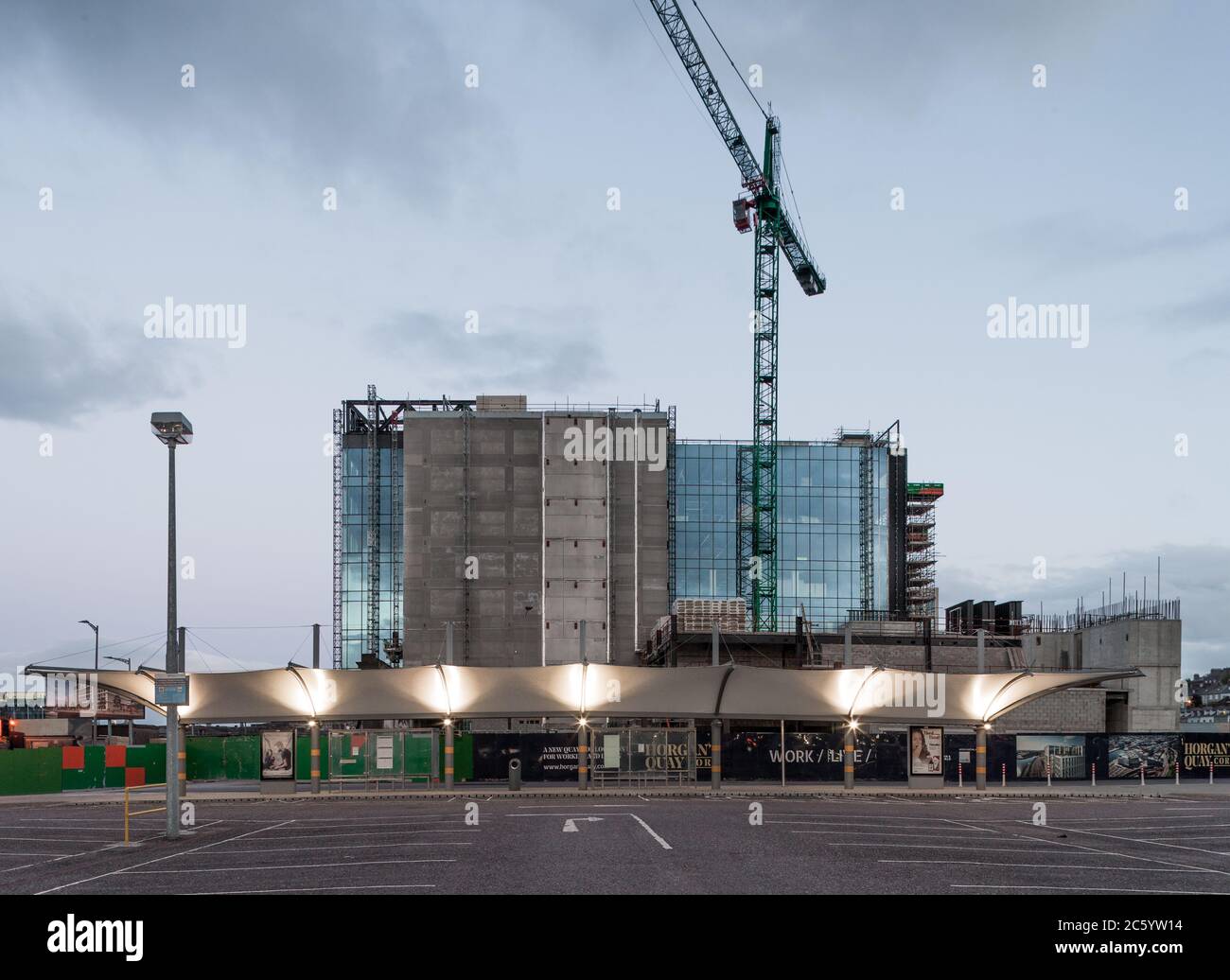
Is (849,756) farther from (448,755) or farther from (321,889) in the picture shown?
(321,889)

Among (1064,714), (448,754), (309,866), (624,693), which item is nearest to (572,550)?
(1064,714)

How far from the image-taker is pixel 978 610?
10869cm

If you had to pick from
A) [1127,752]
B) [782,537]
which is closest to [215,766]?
[1127,752]

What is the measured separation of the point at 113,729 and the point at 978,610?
3322 inches

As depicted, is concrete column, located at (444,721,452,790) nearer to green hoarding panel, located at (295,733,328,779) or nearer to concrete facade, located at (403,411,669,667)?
green hoarding panel, located at (295,733,328,779)

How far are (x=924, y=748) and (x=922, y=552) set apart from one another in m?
108

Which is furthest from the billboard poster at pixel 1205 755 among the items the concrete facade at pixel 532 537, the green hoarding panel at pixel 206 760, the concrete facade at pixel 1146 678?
the concrete facade at pixel 532 537

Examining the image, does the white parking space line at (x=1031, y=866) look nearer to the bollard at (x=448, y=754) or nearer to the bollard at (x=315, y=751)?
the bollard at (x=448, y=754)

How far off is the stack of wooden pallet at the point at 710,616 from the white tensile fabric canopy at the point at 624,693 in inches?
1061

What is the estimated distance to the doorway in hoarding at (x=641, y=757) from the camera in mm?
49438

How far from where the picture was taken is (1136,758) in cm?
5594

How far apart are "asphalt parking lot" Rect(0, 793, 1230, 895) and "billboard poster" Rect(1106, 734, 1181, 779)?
56.2 feet
